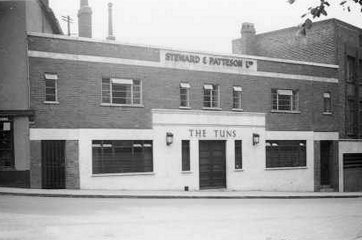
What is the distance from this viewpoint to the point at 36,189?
70.4 feet

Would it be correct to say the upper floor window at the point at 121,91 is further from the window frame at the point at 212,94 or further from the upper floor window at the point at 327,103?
the upper floor window at the point at 327,103

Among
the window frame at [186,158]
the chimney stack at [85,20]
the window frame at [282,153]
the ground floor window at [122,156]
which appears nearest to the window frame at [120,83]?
the ground floor window at [122,156]

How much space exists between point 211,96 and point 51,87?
8628 mm

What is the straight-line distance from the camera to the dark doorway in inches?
1282

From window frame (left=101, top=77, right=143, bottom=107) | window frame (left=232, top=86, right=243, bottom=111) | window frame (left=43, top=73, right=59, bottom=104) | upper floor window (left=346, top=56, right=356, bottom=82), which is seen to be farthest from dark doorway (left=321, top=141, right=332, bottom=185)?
window frame (left=43, top=73, right=59, bottom=104)

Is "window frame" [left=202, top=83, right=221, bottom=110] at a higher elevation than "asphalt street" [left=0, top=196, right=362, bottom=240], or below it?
higher

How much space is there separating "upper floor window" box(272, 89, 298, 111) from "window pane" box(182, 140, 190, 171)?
20.5 ft

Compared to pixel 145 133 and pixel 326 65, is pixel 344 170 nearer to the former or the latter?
pixel 326 65

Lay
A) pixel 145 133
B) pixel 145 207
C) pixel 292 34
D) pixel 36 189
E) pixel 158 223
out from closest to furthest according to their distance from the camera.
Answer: pixel 158 223, pixel 145 207, pixel 36 189, pixel 145 133, pixel 292 34

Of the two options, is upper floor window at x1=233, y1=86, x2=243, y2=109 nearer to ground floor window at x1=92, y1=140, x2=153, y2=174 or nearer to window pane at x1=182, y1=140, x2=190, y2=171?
window pane at x1=182, y1=140, x2=190, y2=171

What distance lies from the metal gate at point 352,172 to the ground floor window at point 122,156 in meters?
14.4

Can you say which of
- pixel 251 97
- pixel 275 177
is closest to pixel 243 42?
pixel 251 97

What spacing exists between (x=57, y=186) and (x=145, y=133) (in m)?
4.85

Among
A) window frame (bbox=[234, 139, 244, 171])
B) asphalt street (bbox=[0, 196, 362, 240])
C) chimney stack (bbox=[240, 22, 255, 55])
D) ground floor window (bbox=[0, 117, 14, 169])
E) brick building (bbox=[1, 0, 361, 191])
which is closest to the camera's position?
asphalt street (bbox=[0, 196, 362, 240])
